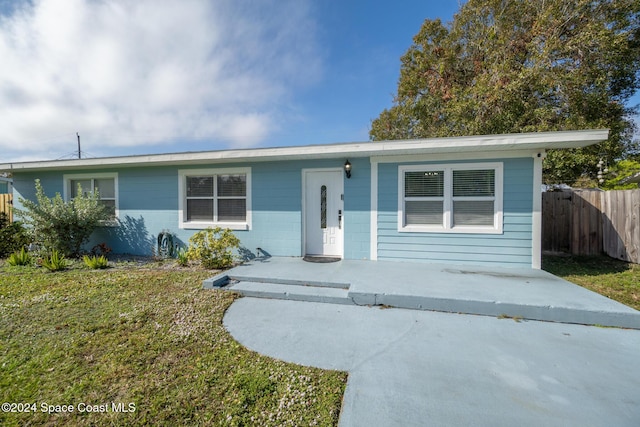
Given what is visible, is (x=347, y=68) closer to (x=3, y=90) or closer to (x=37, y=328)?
(x=3, y=90)

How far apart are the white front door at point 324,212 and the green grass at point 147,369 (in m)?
2.67

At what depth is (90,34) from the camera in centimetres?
613

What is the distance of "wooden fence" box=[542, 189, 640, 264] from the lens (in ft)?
19.9

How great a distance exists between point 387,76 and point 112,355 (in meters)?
15.1

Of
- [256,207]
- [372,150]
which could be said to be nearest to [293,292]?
[256,207]

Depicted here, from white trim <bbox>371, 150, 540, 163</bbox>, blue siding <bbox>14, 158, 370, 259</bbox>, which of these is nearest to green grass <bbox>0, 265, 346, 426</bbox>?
blue siding <bbox>14, 158, 370, 259</bbox>

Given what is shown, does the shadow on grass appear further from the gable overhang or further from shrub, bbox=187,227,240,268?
shrub, bbox=187,227,240,268

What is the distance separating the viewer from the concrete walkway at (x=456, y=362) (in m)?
1.82

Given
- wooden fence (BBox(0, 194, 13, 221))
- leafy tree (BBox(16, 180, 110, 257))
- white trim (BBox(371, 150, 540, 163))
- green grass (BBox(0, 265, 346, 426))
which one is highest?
white trim (BBox(371, 150, 540, 163))

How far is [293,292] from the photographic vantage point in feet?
13.6

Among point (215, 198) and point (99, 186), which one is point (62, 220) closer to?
point (99, 186)

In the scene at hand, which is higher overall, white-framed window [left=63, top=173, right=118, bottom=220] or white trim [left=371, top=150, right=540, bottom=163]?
white trim [left=371, top=150, right=540, bottom=163]

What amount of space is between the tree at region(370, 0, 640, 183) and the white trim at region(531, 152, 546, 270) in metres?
5.17

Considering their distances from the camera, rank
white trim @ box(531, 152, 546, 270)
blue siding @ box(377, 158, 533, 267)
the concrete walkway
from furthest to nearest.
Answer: blue siding @ box(377, 158, 533, 267) < white trim @ box(531, 152, 546, 270) < the concrete walkway
